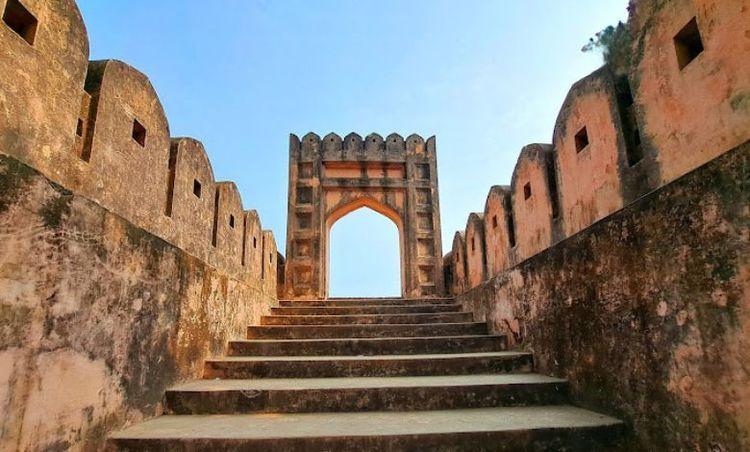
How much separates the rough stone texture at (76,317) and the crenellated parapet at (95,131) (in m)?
0.92

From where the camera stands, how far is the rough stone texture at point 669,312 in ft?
4.87

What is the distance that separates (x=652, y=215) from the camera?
1.91 meters

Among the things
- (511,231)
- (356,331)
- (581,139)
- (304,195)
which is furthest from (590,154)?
(304,195)

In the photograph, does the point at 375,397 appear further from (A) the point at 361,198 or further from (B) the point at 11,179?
(A) the point at 361,198

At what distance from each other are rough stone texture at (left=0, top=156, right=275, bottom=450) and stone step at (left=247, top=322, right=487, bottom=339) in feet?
5.94

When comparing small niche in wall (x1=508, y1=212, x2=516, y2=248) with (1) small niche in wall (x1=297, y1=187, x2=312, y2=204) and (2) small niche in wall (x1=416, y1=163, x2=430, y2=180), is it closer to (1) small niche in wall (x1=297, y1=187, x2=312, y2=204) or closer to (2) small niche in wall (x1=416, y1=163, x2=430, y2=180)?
(2) small niche in wall (x1=416, y1=163, x2=430, y2=180)

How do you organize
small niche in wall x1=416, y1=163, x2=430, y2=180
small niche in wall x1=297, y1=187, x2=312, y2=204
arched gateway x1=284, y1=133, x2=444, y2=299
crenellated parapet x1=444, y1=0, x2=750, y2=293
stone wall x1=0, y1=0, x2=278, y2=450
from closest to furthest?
stone wall x1=0, y1=0, x2=278, y2=450, crenellated parapet x1=444, y1=0, x2=750, y2=293, arched gateway x1=284, y1=133, x2=444, y2=299, small niche in wall x1=297, y1=187, x2=312, y2=204, small niche in wall x1=416, y1=163, x2=430, y2=180

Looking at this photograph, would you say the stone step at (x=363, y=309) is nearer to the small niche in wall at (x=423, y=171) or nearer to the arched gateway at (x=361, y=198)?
the arched gateway at (x=361, y=198)

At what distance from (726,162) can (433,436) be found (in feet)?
5.81

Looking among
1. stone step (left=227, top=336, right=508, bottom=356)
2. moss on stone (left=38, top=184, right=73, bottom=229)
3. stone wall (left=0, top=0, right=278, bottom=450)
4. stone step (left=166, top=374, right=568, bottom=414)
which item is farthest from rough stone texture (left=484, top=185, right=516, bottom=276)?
moss on stone (left=38, top=184, right=73, bottom=229)

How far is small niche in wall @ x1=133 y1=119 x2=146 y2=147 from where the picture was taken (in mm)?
3506

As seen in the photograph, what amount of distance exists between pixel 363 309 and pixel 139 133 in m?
3.63

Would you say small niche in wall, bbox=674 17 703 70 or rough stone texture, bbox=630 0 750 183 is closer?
rough stone texture, bbox=630 0 750 183

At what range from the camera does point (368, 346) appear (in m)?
3.92
